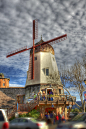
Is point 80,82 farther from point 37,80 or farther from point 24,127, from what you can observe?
point 24,127

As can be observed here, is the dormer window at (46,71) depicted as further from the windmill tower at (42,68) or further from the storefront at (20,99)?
the storefront at (20,99)

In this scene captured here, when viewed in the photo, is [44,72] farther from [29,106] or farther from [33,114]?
[33,114]

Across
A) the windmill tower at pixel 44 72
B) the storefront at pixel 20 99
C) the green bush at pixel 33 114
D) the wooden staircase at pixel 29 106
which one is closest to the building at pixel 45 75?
the windmill tower at pixel 44 72

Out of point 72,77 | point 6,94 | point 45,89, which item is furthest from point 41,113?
point 6,94

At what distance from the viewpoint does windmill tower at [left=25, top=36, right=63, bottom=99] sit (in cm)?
2933

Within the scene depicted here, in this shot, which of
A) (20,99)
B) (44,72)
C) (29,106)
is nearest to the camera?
(29,106)

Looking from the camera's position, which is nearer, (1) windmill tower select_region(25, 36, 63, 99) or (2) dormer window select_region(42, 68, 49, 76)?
(1) windmill tower select_region(25, 36, 63, 99)

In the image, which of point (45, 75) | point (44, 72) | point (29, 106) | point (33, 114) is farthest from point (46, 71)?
point (33, 114)

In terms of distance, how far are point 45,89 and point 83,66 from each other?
8.84m

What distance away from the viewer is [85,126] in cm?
962

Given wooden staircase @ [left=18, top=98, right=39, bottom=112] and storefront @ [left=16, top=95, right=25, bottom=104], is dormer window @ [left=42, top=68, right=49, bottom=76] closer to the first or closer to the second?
wooden staircase @ [left=18, top=98, right=39, bottom=112]

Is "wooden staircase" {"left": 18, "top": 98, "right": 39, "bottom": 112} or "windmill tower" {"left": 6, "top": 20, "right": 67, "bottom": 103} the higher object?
"windmill tower" {"left": 6, "top": 20, "right": 67, "bottom": 103}

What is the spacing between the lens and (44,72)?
102 feet

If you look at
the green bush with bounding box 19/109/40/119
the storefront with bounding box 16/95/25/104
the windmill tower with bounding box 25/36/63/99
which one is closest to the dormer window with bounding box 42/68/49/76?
the windmill tower with bounding box 25/36/63/99
